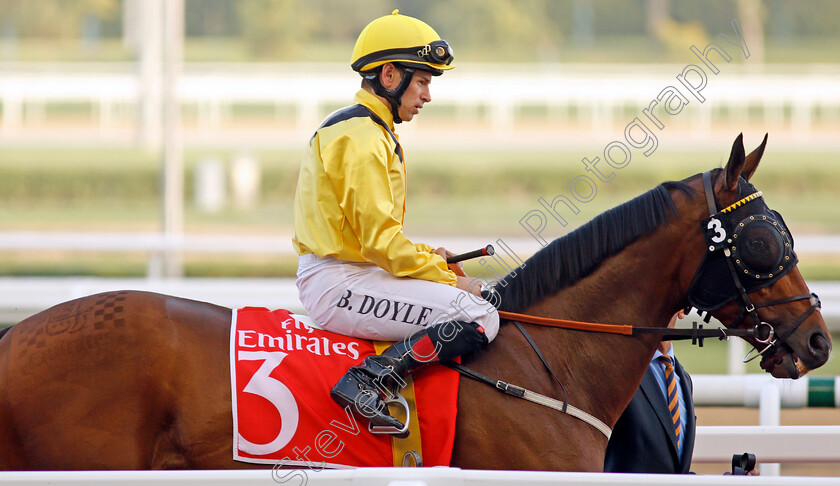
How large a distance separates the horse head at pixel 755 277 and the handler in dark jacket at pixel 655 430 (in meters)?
0.33

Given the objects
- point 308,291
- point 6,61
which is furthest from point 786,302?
point 6,61

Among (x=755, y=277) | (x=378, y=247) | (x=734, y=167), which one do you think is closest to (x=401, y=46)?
Result: (x=378, y=247)

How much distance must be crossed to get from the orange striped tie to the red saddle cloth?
2.94 feet

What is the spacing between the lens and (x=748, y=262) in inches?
100

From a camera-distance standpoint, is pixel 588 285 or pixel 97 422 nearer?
pixel 97 422

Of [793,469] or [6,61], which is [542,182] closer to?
[793,469]

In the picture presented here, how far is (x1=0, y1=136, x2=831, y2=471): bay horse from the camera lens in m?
2.34

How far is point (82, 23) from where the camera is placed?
1934cm

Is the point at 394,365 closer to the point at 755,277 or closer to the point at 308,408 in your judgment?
the point at 308,408

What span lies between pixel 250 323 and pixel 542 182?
42.6 ft

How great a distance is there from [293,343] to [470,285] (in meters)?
0.58

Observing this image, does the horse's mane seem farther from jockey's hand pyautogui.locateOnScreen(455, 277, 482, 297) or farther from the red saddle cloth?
the red saddle cloth

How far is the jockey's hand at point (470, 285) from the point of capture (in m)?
2.71

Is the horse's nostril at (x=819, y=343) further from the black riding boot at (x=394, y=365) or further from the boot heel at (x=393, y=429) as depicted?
the boot heel at (x=393, y=429)
